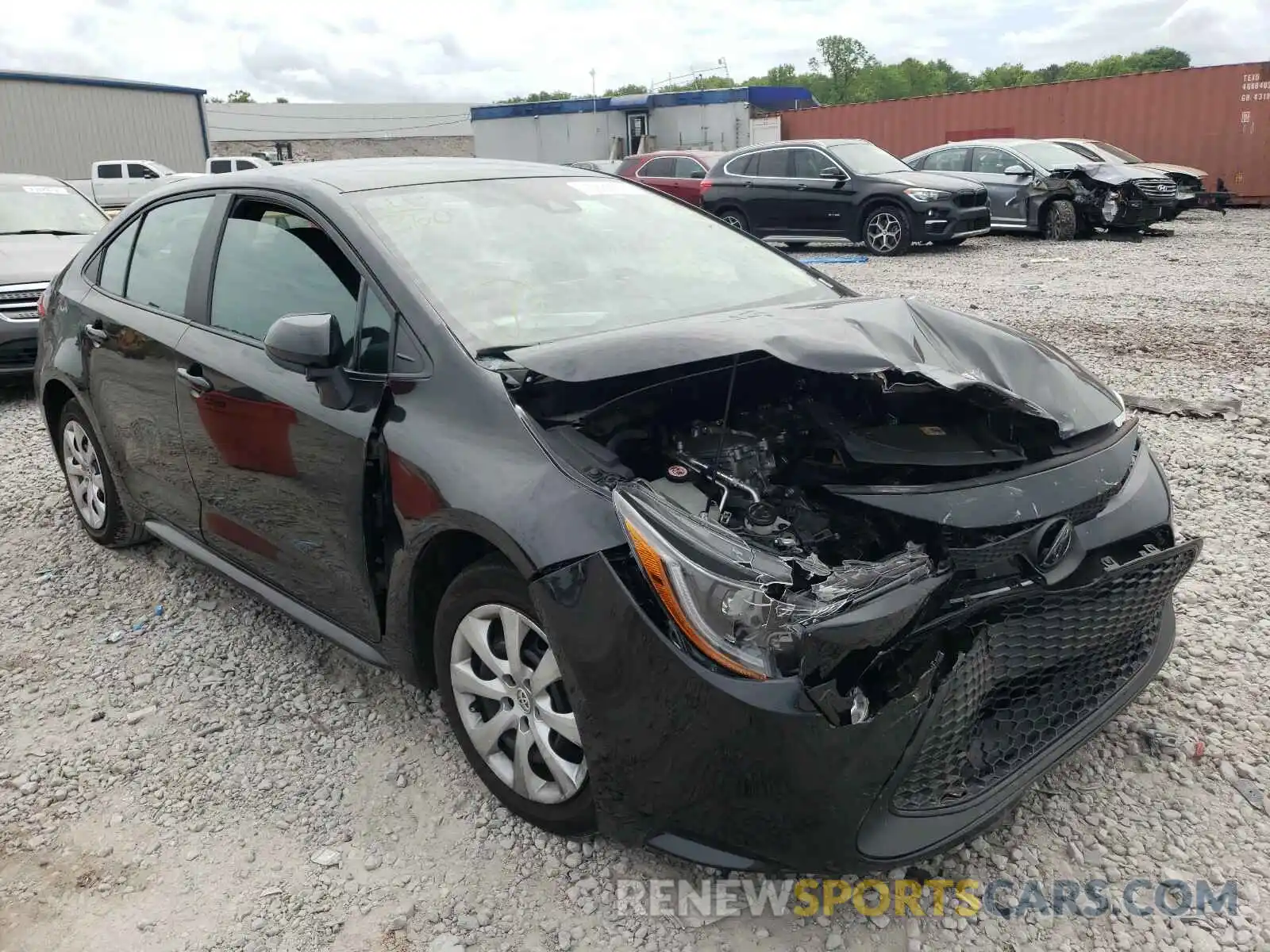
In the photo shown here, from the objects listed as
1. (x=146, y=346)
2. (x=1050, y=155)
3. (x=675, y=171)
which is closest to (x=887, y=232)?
(x=1050, y=155)

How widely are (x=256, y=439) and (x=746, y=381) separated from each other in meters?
1.53

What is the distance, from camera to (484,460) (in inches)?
90.5

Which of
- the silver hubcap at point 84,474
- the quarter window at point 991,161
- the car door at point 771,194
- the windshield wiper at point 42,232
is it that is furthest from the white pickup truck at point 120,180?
the silver hubcap at point 84,474

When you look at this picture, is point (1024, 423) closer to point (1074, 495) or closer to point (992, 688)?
point (1074, 495)

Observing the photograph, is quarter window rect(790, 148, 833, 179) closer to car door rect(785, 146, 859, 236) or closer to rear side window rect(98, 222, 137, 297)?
car door rect(785, 146, 859, 236)

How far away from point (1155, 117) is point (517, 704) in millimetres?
22084

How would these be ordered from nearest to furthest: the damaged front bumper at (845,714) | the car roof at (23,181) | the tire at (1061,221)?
the damaged front bumper at (845,714)
the car roof at (23,181)
the tire at (1061,221)

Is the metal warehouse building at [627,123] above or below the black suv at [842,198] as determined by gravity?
above

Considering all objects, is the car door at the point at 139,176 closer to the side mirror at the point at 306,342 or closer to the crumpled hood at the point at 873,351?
the side mirror at the point at 306,342

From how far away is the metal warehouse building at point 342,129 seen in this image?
5456 centimetres

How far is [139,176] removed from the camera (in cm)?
2583

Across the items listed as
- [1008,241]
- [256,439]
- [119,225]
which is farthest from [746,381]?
Result: [1008,241]

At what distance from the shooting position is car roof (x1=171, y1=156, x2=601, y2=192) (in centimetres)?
312

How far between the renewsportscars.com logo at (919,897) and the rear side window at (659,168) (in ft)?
48.6
